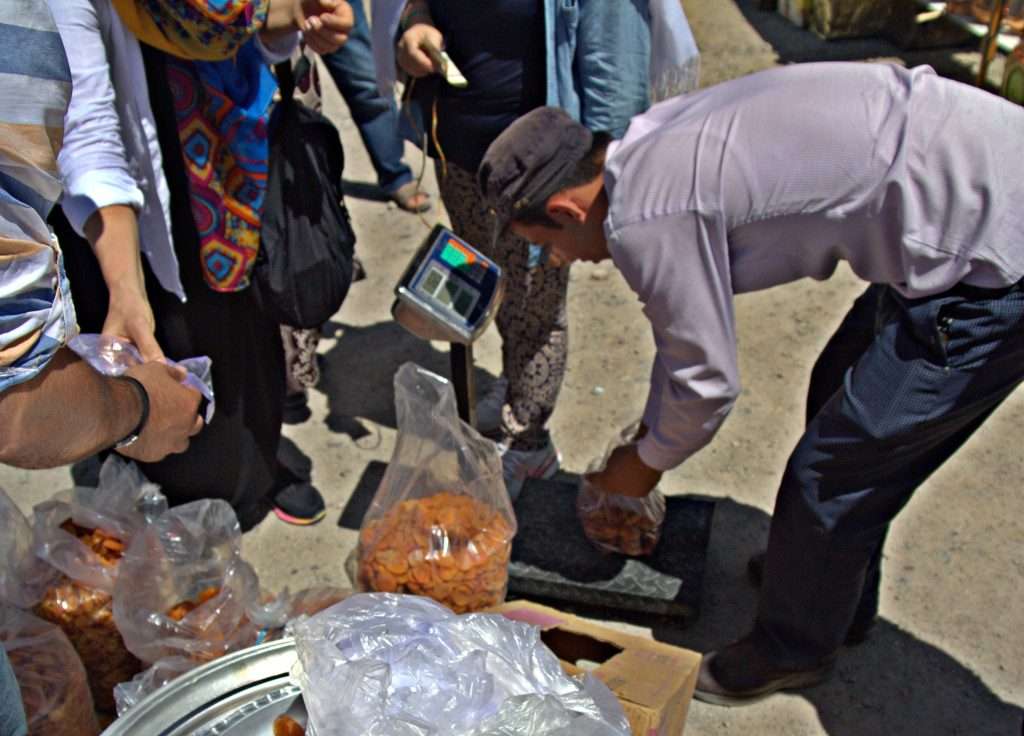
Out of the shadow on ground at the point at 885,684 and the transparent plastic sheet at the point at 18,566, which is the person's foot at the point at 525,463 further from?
the transparent plastic sheet at the point at 18,566

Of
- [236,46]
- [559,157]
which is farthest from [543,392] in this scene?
[236,46]

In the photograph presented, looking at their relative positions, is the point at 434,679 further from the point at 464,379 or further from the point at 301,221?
the point at 301,221

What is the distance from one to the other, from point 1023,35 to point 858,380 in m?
3.02

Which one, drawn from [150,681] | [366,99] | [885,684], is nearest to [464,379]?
[150,681]

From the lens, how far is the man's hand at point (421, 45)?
223 centimetres

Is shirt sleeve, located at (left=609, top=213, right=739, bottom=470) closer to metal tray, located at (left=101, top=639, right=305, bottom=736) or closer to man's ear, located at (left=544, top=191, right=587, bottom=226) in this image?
man's ear, located at (left=544, top=191, right=587, bottom=226)

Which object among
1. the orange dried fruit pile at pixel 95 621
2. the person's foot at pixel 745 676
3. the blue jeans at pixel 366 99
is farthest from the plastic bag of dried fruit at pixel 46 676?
the blue jeans at pixel 366 99

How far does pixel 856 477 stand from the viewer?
70.3 inches

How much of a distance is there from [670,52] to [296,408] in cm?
153

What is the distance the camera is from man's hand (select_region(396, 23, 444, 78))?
223 cm

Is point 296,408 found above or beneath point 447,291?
beneath

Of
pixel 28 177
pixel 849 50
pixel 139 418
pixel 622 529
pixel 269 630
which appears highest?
pixel 28 177

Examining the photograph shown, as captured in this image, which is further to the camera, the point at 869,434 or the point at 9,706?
the point at 869,434

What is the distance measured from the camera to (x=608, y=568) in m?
2.34
